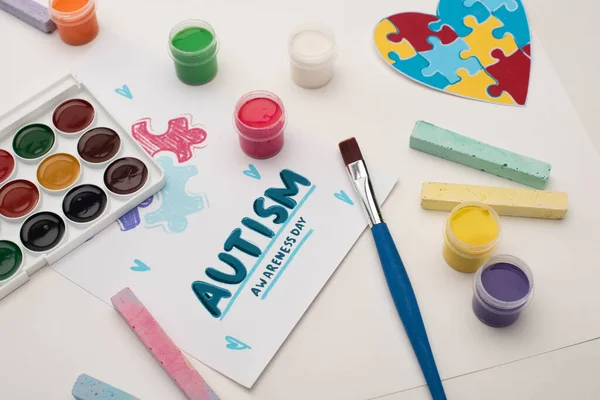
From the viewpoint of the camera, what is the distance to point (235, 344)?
1.01 meters

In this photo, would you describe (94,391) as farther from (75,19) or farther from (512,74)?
(512,74)

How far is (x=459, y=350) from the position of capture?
1.01 metres

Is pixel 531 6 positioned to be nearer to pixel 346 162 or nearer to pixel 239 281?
pixel 346 162

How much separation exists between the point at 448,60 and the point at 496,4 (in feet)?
0.49

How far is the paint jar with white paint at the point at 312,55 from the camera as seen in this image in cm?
119

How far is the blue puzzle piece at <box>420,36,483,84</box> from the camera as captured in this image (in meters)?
1.23


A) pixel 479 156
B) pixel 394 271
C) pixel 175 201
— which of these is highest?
pixel 479 156

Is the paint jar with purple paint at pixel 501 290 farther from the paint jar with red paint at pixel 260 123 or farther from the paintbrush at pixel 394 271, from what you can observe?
the paint jar with red paint at pixel 260 123

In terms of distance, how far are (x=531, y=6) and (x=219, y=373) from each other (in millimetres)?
793

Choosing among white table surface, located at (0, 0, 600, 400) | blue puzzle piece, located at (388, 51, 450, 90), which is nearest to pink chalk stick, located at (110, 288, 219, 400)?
white table surface, located at (0, 0, 600, 400)

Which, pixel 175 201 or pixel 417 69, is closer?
pixel 175 201

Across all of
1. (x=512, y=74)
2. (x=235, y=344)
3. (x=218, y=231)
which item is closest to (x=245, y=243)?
(x=218, y=231)

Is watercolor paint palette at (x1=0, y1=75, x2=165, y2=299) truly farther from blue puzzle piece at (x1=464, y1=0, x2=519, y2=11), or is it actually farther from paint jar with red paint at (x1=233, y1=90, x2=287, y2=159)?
blue puzzle piece at (x1=464, y1=0, x2=519, y2=11)

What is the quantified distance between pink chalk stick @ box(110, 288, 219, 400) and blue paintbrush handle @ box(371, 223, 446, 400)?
0.26 m
